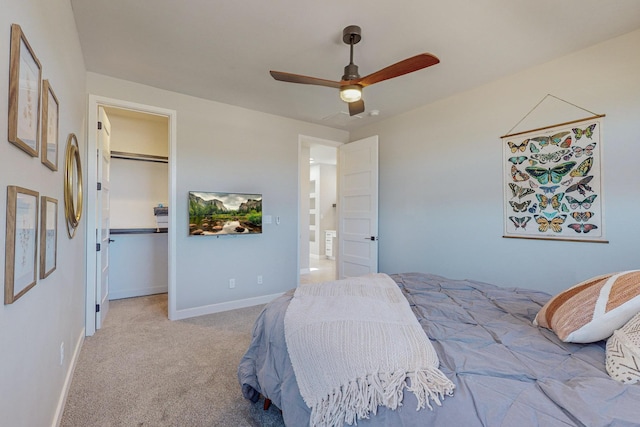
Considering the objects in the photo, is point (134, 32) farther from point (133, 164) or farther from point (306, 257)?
point (306, 257)

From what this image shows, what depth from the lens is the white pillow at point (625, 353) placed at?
95 centimetres

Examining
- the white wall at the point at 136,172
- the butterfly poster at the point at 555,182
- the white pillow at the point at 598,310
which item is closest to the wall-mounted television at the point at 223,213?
the white wall at the point at 136,172

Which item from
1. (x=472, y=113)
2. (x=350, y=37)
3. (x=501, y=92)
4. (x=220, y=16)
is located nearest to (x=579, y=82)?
(x=501, y=92)

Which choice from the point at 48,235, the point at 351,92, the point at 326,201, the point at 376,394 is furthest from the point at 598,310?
the point at 326,201

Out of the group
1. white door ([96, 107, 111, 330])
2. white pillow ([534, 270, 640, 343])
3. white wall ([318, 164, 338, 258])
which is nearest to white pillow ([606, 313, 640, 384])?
white pillow ([534, 270, 640, 343])

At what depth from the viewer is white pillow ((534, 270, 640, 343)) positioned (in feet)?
3.73

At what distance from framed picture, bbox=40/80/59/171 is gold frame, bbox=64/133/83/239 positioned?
0.38m

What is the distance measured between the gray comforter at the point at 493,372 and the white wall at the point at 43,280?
943 millimetres

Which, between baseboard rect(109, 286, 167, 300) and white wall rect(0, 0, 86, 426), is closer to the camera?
white wall rect(0, 0, 86, 426)

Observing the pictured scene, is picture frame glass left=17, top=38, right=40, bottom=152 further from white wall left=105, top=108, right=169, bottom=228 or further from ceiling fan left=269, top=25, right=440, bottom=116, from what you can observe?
white wall left=105, top=108, right=169, bottom=228

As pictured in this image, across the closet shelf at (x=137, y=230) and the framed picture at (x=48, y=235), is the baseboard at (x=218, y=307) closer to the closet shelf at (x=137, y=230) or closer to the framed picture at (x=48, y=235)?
the closet shelf at (x=137, y=230)

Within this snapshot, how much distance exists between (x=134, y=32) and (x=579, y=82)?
3.53 metres

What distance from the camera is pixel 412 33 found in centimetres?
226

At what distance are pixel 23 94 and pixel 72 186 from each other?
51.9 inches
